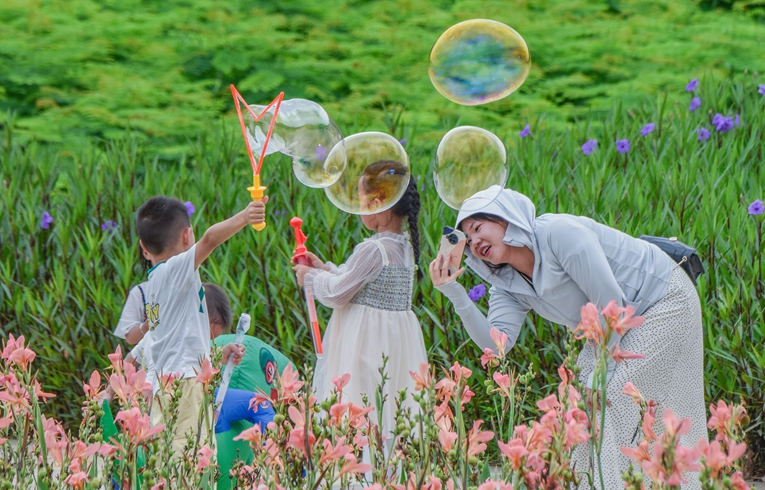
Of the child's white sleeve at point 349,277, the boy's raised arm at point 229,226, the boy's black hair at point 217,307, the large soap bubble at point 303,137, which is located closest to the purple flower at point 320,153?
the large soap bubble at point 303,137

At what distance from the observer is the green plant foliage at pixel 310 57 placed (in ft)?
26.9

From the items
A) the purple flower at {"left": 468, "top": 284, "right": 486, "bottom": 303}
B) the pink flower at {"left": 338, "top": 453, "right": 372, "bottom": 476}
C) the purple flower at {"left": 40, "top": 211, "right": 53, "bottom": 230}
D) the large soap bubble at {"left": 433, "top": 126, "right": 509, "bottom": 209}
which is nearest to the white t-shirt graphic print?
the large soap bubble at {"left": 433, "top": 126, "right": 509, "bottom": 209}

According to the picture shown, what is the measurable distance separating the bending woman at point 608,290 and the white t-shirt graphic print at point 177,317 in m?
0.89

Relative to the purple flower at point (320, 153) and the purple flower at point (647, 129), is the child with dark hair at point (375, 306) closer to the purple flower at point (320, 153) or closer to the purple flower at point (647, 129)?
the purple flower at point (320, 153)

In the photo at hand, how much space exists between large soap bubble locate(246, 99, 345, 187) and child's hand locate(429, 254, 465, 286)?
0.89 meters

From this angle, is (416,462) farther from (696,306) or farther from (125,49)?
(125,49)

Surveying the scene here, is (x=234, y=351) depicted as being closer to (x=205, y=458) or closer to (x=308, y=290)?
(x=308, y=290)

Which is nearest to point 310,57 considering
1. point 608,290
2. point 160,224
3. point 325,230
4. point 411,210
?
point 325,230

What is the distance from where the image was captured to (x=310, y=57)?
9594 mm

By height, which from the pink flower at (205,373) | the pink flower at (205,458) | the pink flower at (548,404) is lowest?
the pink flower at (205,458)

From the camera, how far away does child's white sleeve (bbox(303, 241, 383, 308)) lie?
3562mm

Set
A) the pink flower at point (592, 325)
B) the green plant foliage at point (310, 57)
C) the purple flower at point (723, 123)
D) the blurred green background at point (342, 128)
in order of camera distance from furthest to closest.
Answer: the green plant foliage at point (310, 57) < the purple flower at point (723, 123) < the blurred green background at point (342, 128) < the pink flower at point (592, 325)

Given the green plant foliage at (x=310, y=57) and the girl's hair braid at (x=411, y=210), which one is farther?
the green plant foliage at (x=310, y=57)

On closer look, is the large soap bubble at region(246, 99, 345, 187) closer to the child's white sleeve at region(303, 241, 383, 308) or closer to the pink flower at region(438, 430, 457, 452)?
the child's white sleeve at region(303, 241, 383, 308)
